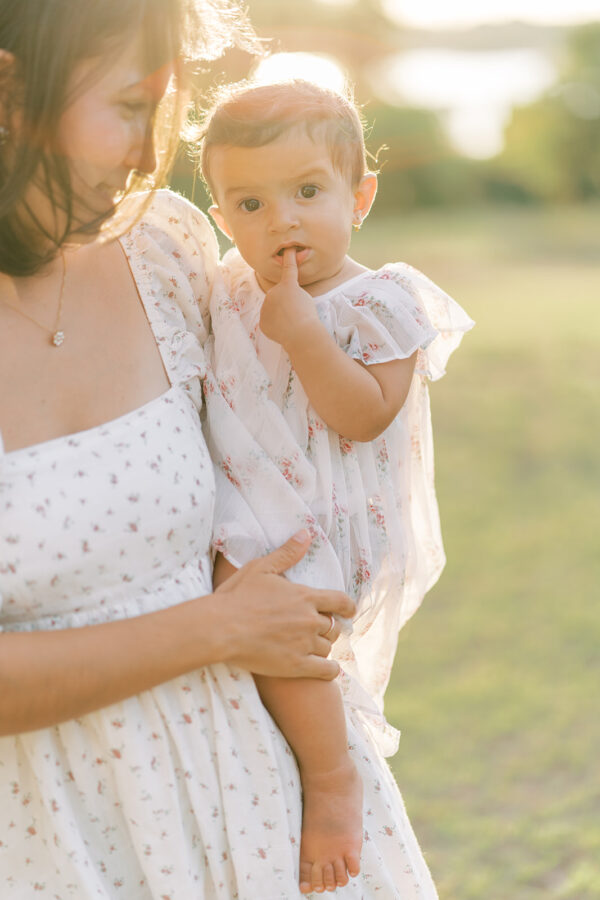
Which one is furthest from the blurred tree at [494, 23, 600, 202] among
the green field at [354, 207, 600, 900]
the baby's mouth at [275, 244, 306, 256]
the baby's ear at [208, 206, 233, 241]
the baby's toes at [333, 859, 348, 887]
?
the baby's toes at [333, 859, 348, 887]

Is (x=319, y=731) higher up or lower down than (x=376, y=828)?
higher up

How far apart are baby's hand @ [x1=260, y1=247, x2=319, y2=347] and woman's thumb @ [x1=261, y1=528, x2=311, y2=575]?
28 centimetres

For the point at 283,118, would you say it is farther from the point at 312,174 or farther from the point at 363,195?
the point at 363,195

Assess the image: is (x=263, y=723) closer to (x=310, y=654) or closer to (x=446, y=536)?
(x=310, y=654)

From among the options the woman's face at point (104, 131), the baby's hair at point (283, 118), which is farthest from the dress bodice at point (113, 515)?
the baby's hair at point (283, 118)

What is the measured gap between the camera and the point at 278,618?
136 cm

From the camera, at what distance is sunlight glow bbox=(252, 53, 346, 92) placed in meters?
1.65

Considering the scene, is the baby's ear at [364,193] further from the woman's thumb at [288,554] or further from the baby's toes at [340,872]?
the baby's toes at [340,872]

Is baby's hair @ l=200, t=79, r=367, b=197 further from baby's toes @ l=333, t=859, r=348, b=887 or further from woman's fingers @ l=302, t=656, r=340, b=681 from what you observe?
baby's toes @ l=333, t=859, r=348, b=887

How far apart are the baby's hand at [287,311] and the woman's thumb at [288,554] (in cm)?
28

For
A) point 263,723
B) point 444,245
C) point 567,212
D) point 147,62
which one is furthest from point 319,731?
point 567,212

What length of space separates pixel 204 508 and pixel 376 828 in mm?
525

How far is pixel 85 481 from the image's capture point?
1273 millimetres

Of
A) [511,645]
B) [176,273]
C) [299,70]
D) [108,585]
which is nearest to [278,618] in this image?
[108,585]
